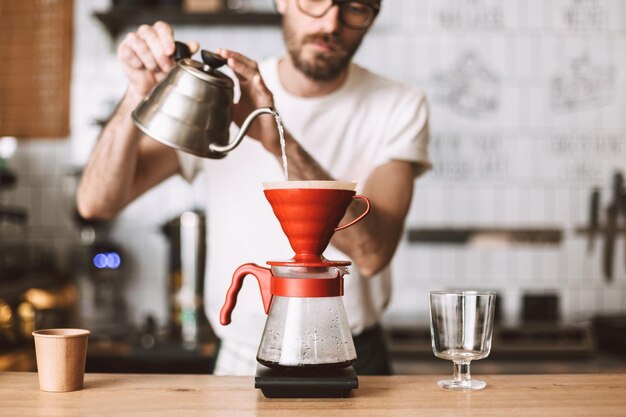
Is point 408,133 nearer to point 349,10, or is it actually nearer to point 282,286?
point 349,10

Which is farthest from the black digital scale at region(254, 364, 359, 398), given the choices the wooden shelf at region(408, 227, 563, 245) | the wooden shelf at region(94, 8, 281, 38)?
the wooden shelf at region(94, 8, 281, 38)

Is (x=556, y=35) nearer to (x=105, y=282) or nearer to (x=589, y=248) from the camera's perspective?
(x=589, y=248)

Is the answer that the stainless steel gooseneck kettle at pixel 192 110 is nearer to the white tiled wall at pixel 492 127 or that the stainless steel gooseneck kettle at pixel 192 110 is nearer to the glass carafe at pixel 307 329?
the glass carafe at pixel 307 329

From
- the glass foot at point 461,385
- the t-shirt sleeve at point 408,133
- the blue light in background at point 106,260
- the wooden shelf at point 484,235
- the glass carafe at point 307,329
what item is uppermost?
the t-shirt sleeve at point 408,133

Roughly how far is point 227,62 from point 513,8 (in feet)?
8.41

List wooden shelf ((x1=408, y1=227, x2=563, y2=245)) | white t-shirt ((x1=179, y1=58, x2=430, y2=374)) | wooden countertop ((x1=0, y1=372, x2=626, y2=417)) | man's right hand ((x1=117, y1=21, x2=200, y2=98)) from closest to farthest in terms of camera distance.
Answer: wooden countertop ((x1=0, y1=372, x2=626, y2=417)) < man's right hand ((x1=117, y1=21, x2=200, y2=98)) < white t-shirt ((x1=179, y1=58, x2=430, y2=374)) < wooden shelf ((x1=408, y1=227, x2=563, y2=245))

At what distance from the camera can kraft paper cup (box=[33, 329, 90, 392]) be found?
44.8 inches

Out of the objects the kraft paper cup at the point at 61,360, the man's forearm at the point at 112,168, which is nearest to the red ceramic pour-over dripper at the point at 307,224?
the kraft paper cup at the point at 61,360

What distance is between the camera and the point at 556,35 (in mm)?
3486

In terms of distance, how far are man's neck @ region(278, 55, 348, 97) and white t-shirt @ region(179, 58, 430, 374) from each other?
0.04 feet

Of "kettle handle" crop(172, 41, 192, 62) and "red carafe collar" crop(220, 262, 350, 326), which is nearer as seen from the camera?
"red carafe collar" crop(220, 262, 350, 326)

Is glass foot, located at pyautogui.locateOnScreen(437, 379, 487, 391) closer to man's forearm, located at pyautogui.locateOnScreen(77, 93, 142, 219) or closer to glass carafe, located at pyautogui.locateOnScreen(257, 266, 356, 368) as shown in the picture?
glass carafe, located at pyautogui.locateOnScreen(257, 266, 356, 368)

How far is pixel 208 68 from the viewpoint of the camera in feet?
3.88

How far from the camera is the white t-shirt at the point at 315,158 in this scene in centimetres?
178
